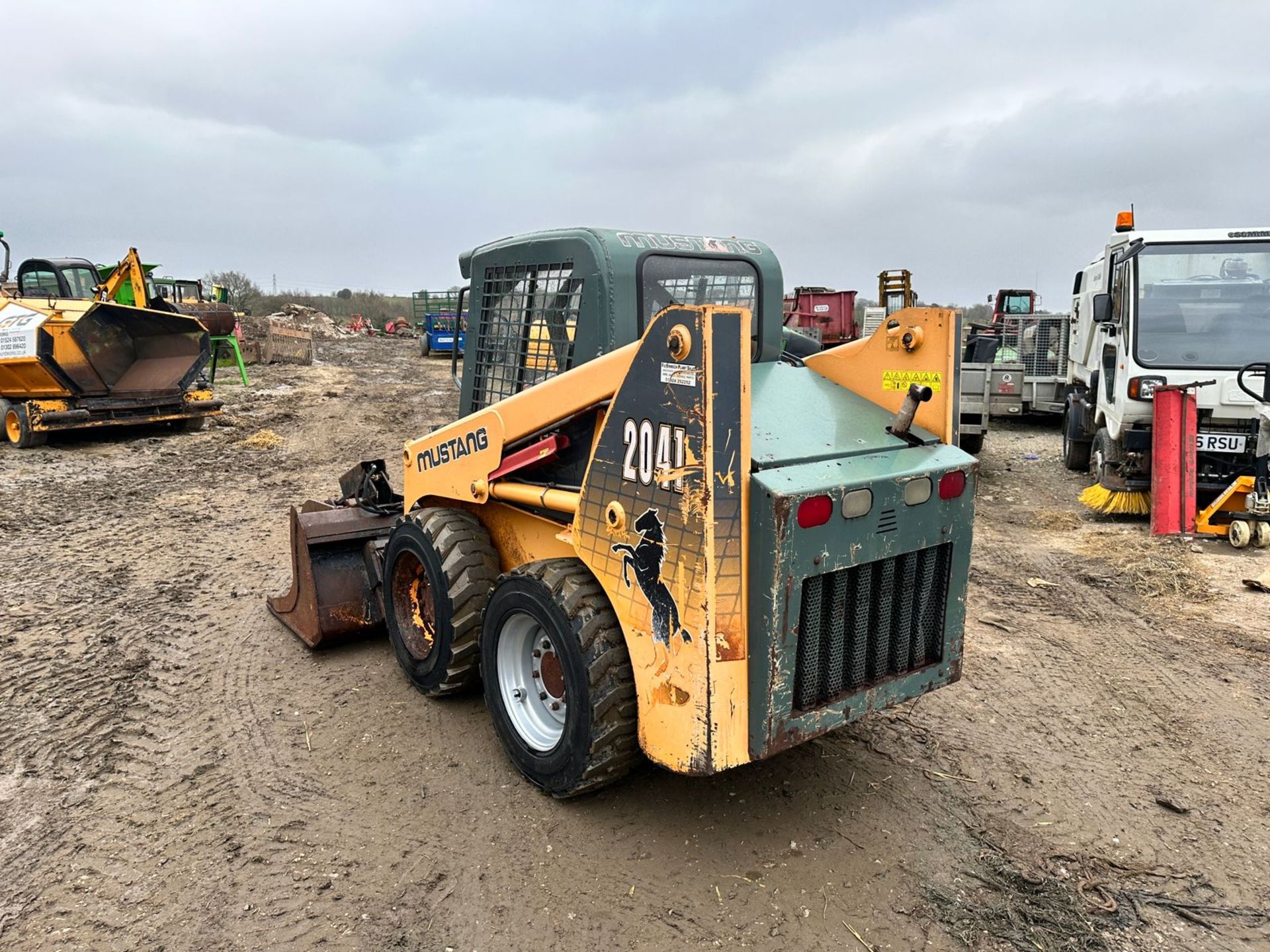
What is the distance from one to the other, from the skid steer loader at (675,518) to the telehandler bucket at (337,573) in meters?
0.47

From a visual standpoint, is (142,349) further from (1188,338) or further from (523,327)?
(1188,338)

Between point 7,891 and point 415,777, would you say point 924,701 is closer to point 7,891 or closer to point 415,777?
point 415,777

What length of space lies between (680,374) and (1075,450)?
9069mm

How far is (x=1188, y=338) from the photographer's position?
7.76 meters

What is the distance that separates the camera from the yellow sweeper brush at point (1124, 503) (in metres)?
7.82

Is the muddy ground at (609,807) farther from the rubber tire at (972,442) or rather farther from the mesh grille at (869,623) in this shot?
the rubber tire at (972,442)

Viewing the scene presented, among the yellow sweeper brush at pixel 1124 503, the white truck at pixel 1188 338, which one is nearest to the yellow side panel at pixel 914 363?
the white truck at pixel 1188 338

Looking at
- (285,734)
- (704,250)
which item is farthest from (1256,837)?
(285,734)

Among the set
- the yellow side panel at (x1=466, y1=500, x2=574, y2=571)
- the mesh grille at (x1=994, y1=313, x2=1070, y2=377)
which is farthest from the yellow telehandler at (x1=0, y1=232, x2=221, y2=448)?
the mesh grille at (x1=994, y1=313, x2=1070, y2=377)

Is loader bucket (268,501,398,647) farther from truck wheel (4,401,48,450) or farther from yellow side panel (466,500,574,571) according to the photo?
truck wheel (4,401,48,450)

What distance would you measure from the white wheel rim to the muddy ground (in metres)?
0.25

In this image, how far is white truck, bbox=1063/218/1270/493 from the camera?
7.36 meters

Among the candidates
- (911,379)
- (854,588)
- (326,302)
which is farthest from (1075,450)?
(326,302)

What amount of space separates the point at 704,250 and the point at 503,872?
2594 mm
